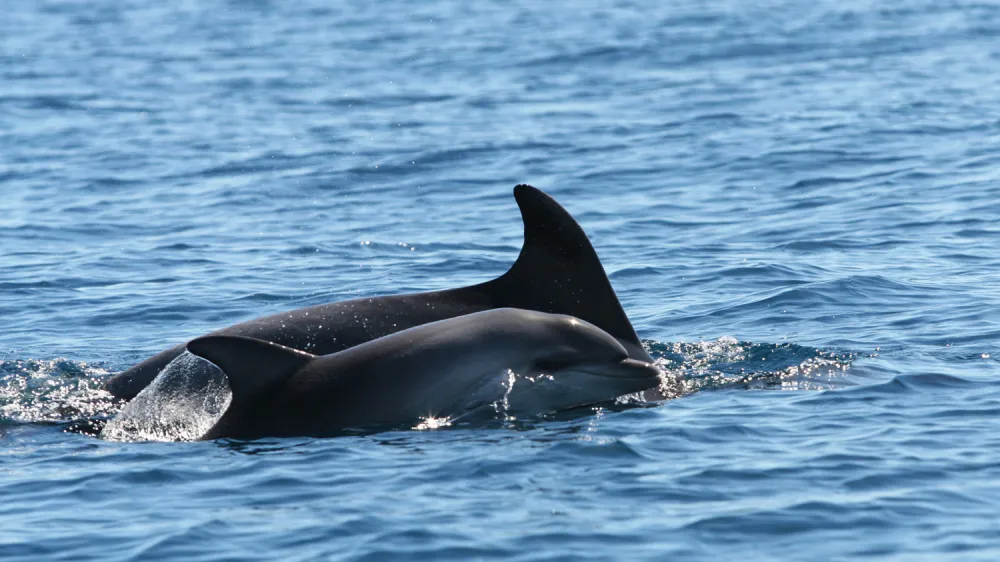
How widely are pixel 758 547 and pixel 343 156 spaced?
73.1ft

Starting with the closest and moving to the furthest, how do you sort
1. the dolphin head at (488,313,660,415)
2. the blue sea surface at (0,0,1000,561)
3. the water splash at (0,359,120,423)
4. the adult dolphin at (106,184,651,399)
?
the blue sea surface at (0,0,1000,561) → the dolphin head at (488,313,660,415) → the water splash at (0,359,120,423) → the adult dolphin at (106,184,651,399)

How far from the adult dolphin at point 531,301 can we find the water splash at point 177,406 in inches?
19.6

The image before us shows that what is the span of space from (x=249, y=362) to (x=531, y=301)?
318 centimetres

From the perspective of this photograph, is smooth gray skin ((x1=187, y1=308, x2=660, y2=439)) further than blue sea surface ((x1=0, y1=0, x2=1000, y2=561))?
Yes

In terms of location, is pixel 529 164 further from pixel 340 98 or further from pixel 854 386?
pixel 854 386

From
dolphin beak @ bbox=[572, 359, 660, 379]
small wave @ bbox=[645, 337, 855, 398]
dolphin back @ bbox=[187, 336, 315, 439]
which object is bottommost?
small wave @ bbox=[645, 337, 855, 398]

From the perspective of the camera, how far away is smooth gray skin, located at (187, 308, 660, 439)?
12.8m

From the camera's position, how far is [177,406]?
551 inches

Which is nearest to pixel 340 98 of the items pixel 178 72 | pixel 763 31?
pixel 178 72

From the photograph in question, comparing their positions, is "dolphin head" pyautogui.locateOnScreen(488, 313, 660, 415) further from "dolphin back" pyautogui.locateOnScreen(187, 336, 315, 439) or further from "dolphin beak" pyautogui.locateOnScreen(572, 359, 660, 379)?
"dolphin back" pyautogui.locateOnScreen(187, 336, 315, 439)

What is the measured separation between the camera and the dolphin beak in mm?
13539

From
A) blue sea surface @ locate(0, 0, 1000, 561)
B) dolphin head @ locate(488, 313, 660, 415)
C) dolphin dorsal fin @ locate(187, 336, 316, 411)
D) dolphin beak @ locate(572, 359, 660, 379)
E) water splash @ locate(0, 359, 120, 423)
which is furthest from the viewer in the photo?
water splash @ locate(0, 359, 120, 423)

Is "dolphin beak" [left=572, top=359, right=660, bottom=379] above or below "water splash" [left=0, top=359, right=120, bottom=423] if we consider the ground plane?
above

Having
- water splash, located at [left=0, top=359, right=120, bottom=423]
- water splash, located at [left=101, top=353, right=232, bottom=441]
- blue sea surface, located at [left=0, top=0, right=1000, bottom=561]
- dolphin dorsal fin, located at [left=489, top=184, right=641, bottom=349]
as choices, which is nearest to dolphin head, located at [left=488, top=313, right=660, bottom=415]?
blue sea surface, located at [left=0, top=0, right=1000, bottom=561]
